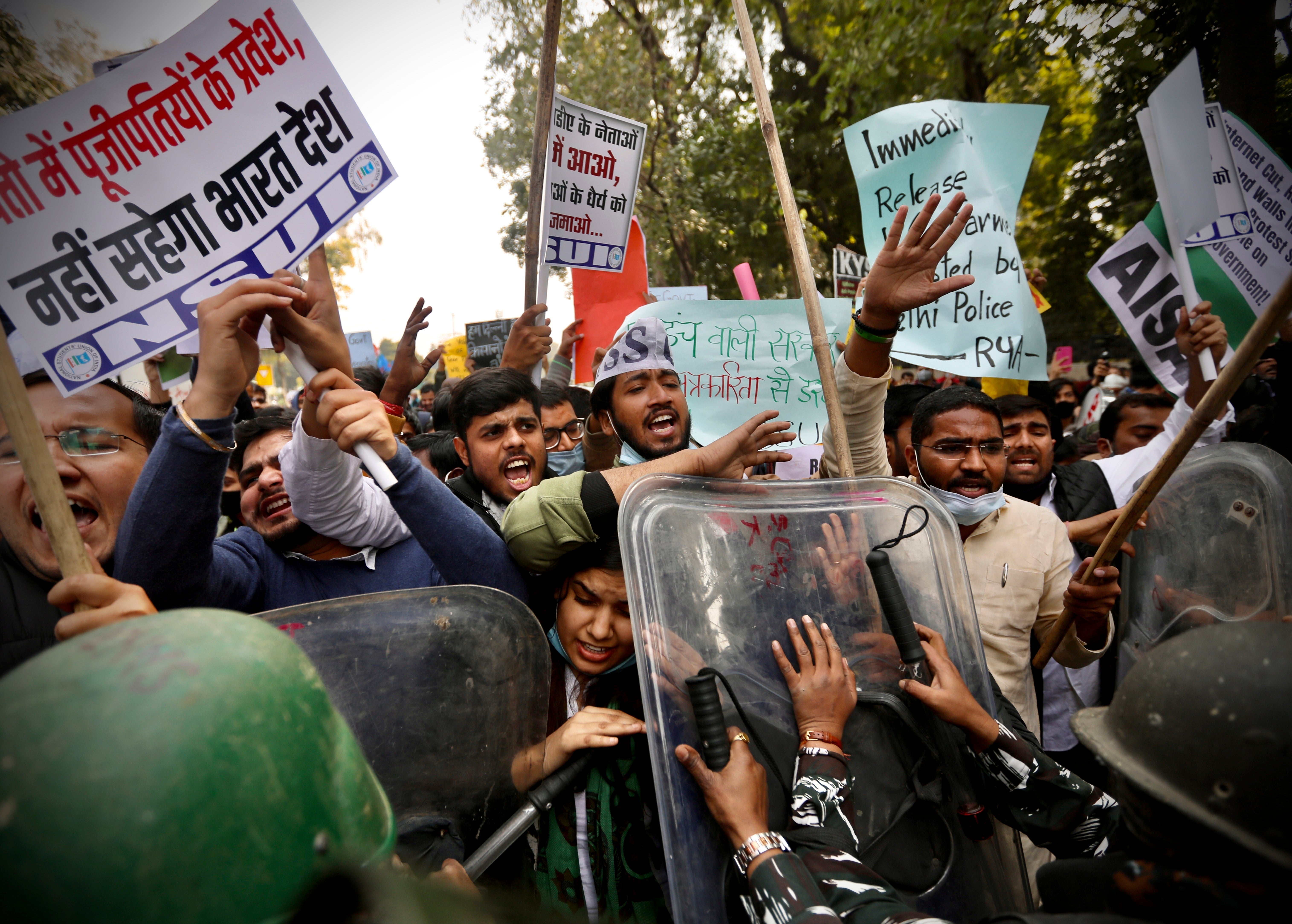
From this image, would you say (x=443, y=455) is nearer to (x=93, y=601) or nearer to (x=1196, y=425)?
(x=93, y=601)

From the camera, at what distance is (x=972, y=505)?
2.50m

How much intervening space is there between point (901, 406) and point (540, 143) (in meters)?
2.08

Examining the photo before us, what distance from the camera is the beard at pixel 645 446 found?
264 centimetres

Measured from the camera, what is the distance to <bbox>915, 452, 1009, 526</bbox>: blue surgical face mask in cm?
250

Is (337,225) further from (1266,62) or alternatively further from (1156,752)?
(1266,62)

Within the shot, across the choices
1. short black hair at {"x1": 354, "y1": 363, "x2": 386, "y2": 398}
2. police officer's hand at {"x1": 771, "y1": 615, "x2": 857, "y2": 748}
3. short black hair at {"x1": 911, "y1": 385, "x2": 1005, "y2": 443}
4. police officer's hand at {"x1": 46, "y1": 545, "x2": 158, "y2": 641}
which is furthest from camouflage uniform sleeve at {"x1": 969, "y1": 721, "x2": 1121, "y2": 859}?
short black hair at {"x1": 354, "y1": 363, "x2": 386, "y2": 398}

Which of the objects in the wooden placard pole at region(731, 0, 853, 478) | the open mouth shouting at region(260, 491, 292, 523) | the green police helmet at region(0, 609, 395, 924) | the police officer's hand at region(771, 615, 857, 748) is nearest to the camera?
the green police helmet at region(0, 609, 395, 924)

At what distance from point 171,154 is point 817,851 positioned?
6.55 feet

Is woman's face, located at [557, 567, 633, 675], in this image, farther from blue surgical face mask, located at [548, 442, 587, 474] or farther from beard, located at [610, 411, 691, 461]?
blue surgical face mask, located at [548, 442, 587, 474]

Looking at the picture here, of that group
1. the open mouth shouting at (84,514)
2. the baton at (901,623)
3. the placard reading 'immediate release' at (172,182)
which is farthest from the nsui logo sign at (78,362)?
the baton at (901,623)

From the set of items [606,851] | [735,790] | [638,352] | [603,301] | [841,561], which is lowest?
[606,851]

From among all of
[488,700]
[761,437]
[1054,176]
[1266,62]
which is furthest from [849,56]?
[488,700]

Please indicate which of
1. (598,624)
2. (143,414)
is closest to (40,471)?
(143,414)

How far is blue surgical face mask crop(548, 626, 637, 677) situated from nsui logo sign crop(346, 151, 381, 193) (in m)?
1.21
